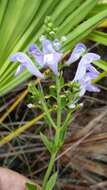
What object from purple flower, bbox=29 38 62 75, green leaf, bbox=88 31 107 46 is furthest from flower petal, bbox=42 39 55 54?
green leaf, bbox=88 31 107 46

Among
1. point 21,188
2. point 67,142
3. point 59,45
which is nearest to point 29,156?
point 67,142

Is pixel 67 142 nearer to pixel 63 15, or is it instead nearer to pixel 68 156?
pixel 68 156

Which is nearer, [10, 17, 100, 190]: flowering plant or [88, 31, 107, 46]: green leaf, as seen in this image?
[10, 17, 100, 190]: flowering plant

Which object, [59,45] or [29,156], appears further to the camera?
[29,156]

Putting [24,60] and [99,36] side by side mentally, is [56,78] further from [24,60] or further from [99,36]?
[99,36]

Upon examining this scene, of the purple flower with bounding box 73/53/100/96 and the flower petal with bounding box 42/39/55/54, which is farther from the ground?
the flower petal with bounding box 42/39/55/54

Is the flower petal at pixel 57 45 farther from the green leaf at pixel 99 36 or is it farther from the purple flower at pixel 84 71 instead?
the green leaf at pixel 99 36

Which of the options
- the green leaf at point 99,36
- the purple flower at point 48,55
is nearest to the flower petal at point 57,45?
the purple flower at point 48,55

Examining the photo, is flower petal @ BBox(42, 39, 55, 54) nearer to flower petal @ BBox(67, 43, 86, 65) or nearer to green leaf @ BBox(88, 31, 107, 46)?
flower petal @ BBox(67, 43, 86, 65)

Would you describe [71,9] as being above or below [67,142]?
above

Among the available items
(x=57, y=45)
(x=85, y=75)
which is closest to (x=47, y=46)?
(x=57, y=45)
